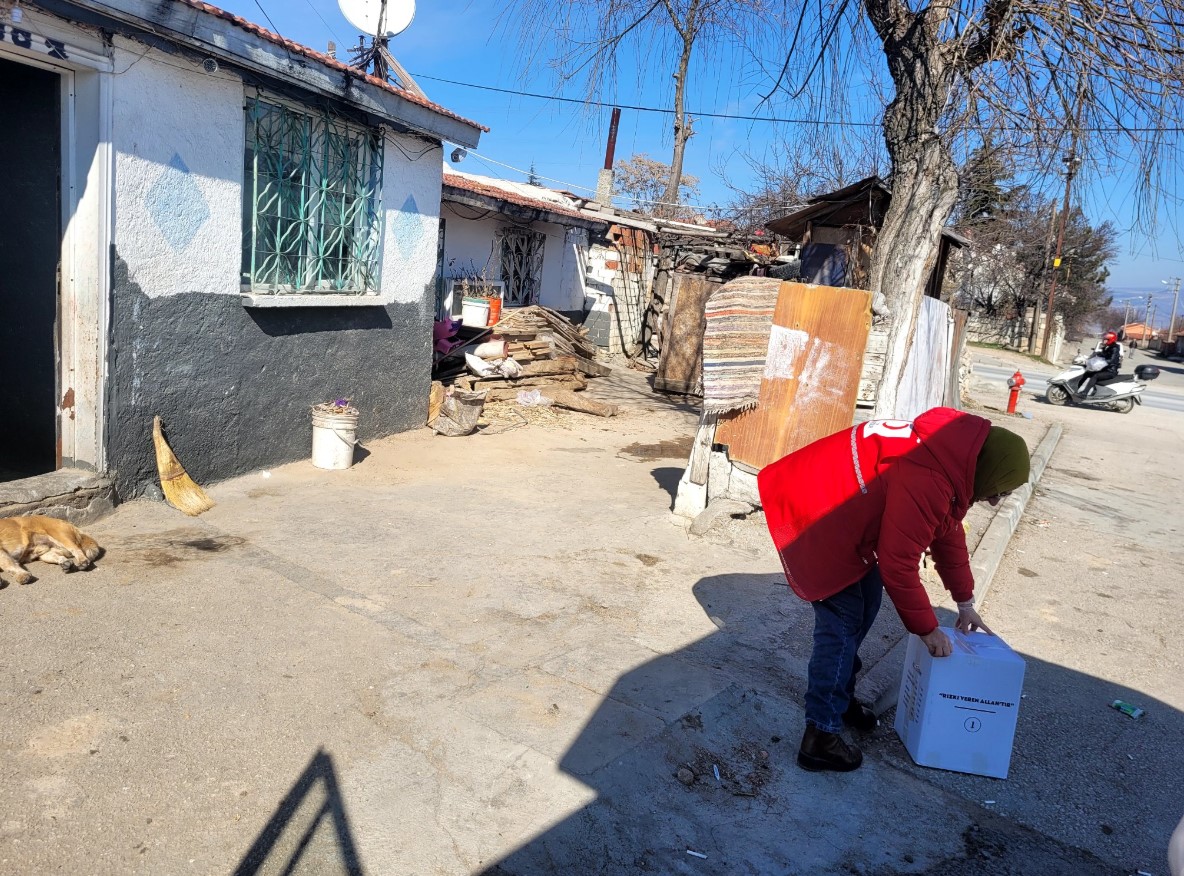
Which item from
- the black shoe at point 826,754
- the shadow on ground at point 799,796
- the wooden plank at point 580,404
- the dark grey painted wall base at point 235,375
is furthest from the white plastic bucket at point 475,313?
the black shoe at point 826,754

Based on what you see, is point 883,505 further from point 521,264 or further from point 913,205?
point 521,264

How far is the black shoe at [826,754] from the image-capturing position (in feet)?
11.0

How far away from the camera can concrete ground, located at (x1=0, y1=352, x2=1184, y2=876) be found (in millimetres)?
2787

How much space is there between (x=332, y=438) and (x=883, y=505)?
201 inches

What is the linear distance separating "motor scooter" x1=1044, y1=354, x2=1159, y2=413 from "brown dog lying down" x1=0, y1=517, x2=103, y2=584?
1883 centimetres

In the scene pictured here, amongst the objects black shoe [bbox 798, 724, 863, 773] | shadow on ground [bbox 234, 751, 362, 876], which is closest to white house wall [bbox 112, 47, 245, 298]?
shadow on ground [bbox 234, 751, 362, 876]

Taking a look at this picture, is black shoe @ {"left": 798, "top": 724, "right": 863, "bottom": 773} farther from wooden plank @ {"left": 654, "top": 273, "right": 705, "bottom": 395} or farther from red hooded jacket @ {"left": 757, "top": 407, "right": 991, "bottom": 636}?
wooden plank @ {"left": 654, "top": 273, "right": 705, "bottom": 395}

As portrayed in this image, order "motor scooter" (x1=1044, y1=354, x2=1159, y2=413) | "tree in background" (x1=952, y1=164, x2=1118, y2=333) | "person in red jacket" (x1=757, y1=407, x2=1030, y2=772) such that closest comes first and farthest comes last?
"person in red jacket" (x1=757, y1=407, x2=1030, y2=772) < "motor scooter" (x1=1044, y1=354, x2=1159, y2=413) < "tree in background" (x1=952, y1=164, x2=1118, y2=333)

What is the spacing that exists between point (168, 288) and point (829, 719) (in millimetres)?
4928

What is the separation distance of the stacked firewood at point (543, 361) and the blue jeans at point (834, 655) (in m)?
7.74

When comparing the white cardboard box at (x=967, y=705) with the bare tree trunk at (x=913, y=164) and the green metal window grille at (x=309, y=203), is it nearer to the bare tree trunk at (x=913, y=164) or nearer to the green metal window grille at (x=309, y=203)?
the bare tree trunk at (x=913, y=164)

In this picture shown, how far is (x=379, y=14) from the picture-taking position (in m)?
8.20

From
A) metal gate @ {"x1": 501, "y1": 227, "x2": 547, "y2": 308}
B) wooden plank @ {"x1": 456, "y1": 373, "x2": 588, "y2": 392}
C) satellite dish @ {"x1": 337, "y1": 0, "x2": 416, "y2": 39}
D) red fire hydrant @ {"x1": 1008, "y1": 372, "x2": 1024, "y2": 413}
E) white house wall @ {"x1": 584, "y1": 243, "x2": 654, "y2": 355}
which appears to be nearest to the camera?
satellite dish @ {"x1": 337, "y1": 0, "x2": 416, "y2": 39}

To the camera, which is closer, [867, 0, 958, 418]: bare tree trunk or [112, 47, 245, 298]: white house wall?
[112, 47, 245, 298]: white house wall
